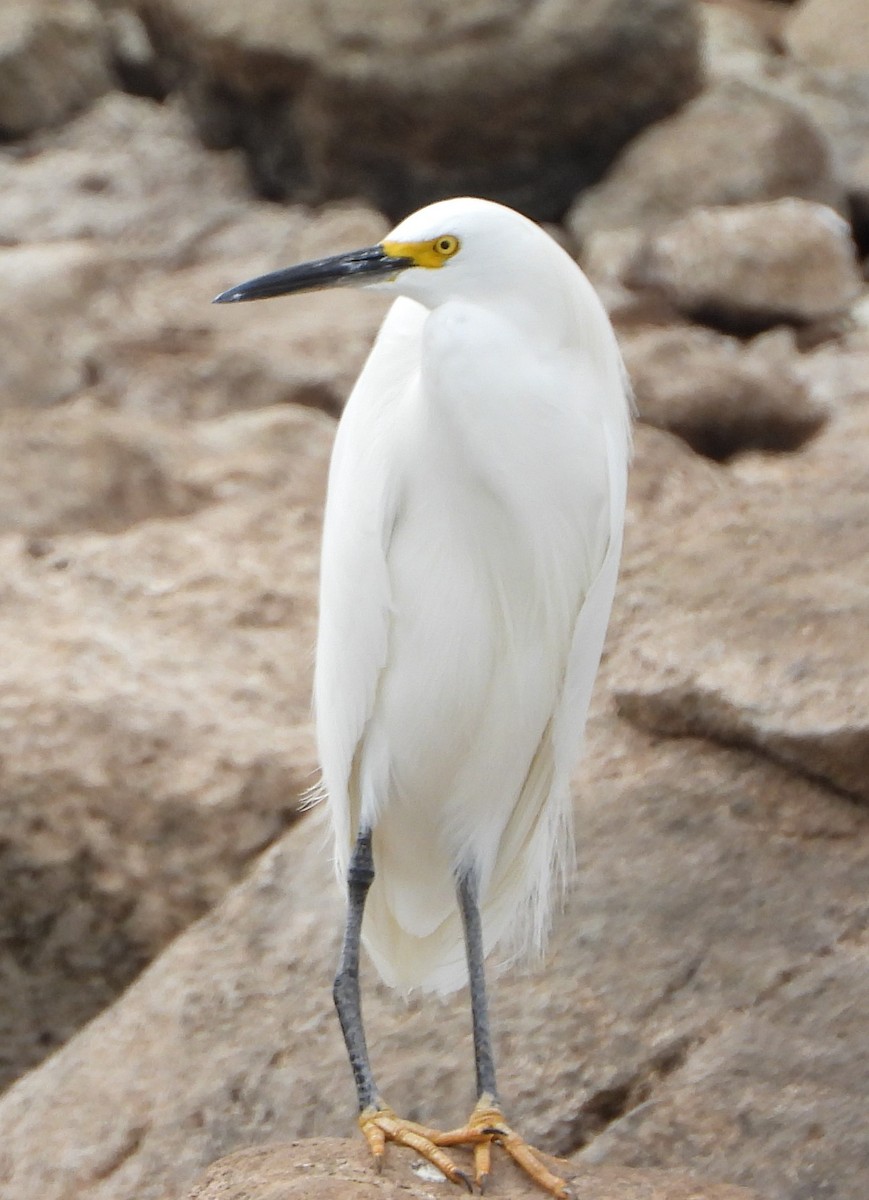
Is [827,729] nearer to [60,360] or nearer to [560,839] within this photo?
[560,839]

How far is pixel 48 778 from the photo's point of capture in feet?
8.51

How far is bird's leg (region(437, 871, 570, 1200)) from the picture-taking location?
1751mm

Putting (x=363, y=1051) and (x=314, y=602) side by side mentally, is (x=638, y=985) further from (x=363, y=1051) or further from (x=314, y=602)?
(x=314, y=602)

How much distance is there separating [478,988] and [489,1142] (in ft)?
0.66

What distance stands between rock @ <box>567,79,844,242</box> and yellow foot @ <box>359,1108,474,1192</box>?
355 cm

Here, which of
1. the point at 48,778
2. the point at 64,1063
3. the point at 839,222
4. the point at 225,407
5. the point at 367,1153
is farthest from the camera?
the point at 839,222

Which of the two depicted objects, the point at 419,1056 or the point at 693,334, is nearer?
Answer: the point at 419,1056

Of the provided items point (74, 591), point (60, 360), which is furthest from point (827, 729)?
point (60, 360)

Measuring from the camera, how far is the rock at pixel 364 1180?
5.16 feet

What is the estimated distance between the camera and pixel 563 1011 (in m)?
2.15

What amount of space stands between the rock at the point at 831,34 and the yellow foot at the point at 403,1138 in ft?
16.8

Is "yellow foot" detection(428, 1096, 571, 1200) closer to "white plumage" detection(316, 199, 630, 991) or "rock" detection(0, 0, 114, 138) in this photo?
"white plumage" detection(316, 199, 630, 991)

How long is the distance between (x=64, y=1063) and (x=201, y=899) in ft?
1.15

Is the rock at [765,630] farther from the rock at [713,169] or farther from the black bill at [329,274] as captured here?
the rock at [713,169]
